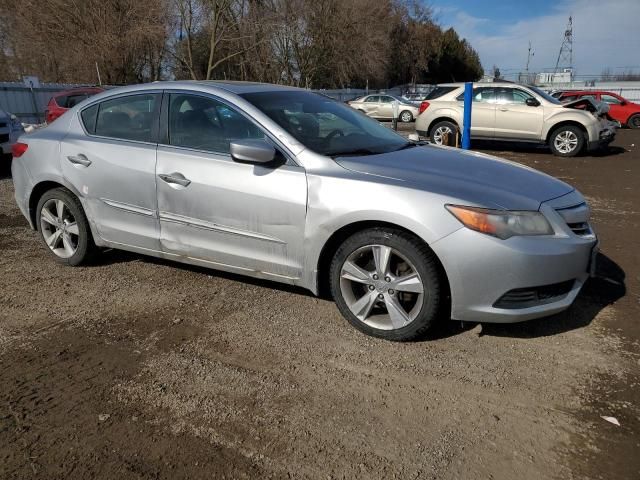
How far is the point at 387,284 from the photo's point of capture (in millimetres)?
3230

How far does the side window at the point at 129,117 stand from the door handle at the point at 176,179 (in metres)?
0.38

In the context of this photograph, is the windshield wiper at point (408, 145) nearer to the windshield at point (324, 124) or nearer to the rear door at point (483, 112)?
the windshield at point (324, 124)

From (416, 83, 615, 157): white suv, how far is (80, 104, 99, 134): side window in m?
9.25

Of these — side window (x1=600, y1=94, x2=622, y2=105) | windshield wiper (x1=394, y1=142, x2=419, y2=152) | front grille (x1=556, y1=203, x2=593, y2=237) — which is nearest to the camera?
front grille (x1=556, y1=203, x2=593, y2=237)

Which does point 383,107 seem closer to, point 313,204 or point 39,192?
point 39,192

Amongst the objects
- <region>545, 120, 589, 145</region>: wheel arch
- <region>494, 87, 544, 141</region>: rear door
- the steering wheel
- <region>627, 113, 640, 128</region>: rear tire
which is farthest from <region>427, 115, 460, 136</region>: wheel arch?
<region>627, 113, 640, 128</region>: rear tire

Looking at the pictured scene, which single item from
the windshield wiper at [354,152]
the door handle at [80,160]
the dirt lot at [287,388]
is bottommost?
the dirt lot at [287,388]

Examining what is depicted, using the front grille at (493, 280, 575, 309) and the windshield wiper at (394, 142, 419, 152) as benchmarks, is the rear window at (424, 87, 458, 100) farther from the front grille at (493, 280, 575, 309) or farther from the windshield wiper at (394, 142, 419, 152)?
the front grille at (493, 280, 575, 309)

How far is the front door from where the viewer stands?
344 cm

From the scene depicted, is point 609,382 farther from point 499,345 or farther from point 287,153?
point 287,153

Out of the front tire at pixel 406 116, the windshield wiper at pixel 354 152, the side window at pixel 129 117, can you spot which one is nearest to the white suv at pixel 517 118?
the windshield wiper at pixel 354 152

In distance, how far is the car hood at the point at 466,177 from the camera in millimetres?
3109

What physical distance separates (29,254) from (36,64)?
31915 mm

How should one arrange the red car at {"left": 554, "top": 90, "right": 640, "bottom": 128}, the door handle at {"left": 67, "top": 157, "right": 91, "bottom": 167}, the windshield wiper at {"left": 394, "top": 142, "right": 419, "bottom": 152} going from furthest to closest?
the red car at {"left": 554, "top": 90, "right": 640, "bottom": 128}
the door handle at {"left": 67, "top": 157, "right": 91, "bottom": 167}
the windshield wiper at {"left": 394, "top": 142, "right": 419, "bottom": 152}
